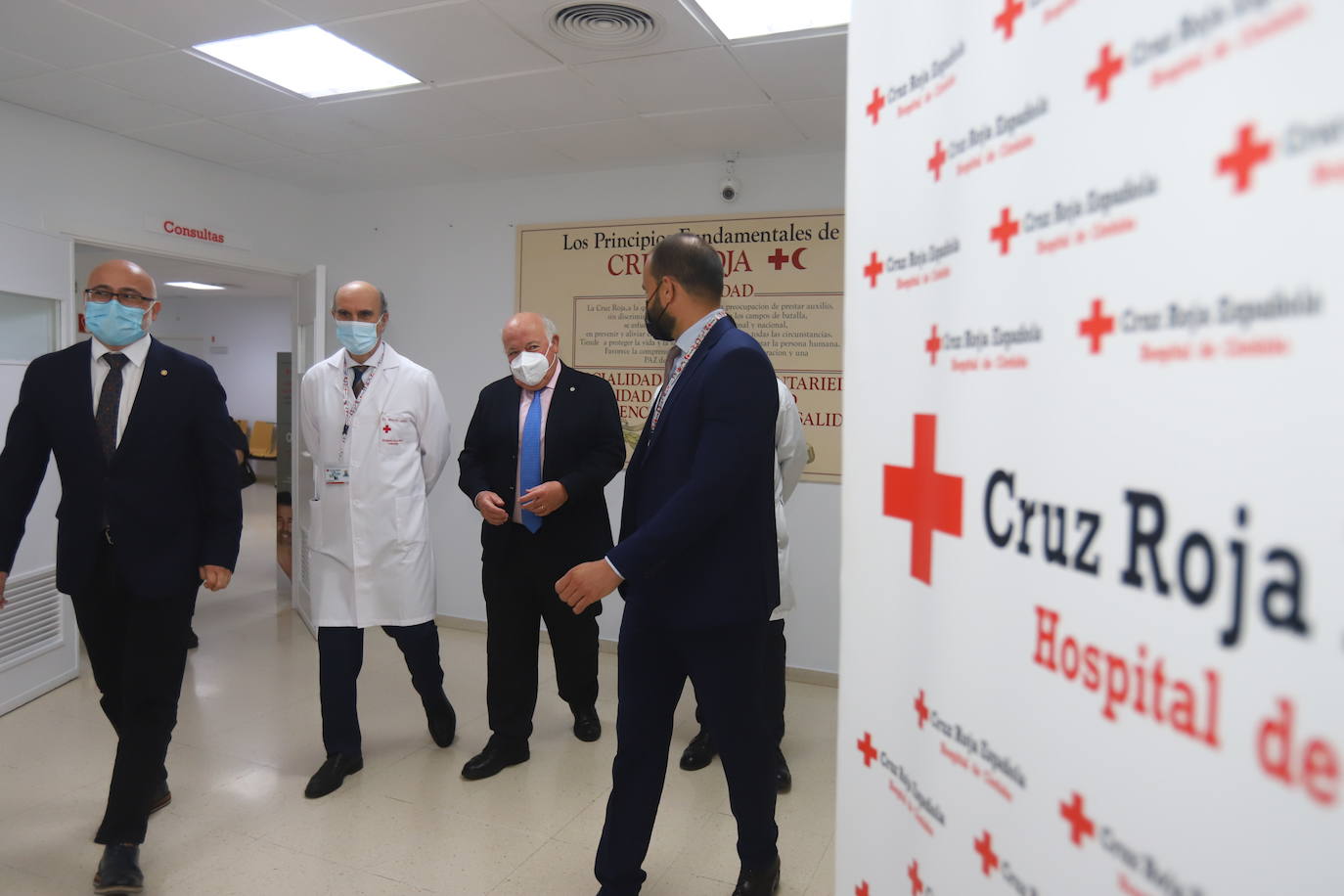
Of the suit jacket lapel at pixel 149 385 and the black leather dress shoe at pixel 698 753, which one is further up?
the suit jacket lapel at pixel 149 385

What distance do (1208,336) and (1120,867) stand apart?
322 mm

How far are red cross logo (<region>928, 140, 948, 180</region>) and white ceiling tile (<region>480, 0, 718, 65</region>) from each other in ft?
7.07

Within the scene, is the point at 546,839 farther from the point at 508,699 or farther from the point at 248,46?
the point at 248,46

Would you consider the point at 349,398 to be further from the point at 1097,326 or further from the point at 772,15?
the point at 1097,326

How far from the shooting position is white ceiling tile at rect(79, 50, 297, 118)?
3229 mm

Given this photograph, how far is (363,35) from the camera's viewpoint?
2.94 meters

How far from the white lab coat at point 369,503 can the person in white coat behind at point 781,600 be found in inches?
42.2

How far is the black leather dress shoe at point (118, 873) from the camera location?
202 centimetres

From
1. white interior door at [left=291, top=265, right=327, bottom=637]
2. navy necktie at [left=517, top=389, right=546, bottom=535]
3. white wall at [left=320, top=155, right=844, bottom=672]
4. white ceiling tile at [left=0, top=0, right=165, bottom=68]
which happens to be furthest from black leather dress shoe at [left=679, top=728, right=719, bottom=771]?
white ceiling tile at [left=0, top=0, right=165, bottom=68]

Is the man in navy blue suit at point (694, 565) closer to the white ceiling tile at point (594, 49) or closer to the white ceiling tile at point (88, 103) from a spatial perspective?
the white ceiling tile at point (594, 49)

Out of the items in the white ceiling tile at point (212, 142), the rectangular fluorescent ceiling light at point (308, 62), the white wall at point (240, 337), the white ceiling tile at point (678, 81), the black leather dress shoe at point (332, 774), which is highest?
the rectangular fluorescent ceiling light at point (308, 62)

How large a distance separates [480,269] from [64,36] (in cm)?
208

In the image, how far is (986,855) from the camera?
69 centimetres

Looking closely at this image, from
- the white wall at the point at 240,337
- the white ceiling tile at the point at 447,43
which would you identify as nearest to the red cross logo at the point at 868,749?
the white ceiling tile at the point at 447,43
